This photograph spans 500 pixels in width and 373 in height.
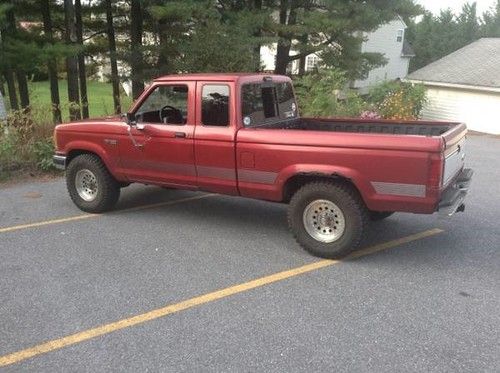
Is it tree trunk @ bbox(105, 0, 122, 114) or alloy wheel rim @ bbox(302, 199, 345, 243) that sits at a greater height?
tree trunk @ bbox(105, 0, 122, 114)

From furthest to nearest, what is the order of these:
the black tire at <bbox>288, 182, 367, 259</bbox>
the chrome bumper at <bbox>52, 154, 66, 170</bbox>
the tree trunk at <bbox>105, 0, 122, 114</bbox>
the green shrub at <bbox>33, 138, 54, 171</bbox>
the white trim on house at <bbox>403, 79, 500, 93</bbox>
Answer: the white trim on house at <bbox>403, 79, 500, 93</bbox> < the tree trunk at <bbox>105, 0, 122, 114</bbox> < the green shrub at <bbox>33, 138, 54, 171</bbox> < the chrome bumper at <bbox>52, 154, 66, 170</bbox> < the black tire at <bbox>288, 182, 367, 259</bbox>

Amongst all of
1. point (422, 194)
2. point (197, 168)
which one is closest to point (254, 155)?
point (197, 168)

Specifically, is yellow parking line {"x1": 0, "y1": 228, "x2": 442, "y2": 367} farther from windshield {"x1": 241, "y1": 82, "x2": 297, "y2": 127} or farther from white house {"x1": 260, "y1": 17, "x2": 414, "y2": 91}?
white house {"x1": 260, "y1": 17, "x2": 414, "y2": 91}

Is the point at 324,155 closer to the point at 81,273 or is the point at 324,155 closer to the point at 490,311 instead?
the point at 490,311

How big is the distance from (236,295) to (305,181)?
156cm

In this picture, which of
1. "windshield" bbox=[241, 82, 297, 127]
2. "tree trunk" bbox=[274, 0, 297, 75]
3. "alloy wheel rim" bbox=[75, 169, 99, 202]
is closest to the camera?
"windshield" bbox=[241, 82, 297, 127]

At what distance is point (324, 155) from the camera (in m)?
4.90

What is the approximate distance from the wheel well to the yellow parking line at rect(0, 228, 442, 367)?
81cm

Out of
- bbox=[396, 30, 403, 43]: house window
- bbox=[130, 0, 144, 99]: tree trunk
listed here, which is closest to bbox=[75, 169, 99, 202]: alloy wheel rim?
bbox=[130, 0, 144, 99]: tree trunk

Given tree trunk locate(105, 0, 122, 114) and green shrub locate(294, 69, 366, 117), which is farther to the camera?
tree trunk locate(105, 0, 122, 114)

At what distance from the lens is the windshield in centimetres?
565

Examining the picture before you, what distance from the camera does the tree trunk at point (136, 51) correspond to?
1708cm

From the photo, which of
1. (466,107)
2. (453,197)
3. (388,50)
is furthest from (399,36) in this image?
(453,197)

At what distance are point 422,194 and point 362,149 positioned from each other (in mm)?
694
